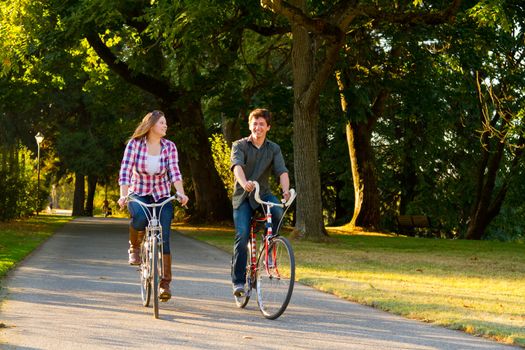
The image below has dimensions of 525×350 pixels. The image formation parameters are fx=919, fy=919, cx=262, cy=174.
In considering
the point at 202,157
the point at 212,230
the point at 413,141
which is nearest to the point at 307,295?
the point at 212,230

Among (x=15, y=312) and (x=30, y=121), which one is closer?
(x=15, y=312)

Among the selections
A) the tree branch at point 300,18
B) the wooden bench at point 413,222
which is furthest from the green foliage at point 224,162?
the tree branch at point 300,18

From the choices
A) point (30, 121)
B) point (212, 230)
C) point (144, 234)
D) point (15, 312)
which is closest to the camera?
point (15, 312)

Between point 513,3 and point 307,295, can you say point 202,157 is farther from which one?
point 307,295

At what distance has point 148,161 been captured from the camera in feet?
28.3

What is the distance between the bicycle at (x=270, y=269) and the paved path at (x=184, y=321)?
0.16 meters

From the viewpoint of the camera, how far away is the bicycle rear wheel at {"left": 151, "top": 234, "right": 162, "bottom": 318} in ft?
26.8

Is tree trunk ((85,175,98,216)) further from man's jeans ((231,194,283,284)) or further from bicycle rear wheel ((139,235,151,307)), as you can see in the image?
man's jeans ((231,194,283,284))

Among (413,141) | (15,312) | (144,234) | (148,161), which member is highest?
(413,141)

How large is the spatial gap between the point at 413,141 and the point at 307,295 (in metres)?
29.7

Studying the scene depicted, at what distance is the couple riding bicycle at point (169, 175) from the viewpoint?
339 inches

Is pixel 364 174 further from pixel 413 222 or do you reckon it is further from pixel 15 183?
pixel 15 183

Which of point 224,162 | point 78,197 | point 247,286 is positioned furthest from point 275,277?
point 78,197

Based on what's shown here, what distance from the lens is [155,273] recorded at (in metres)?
8.27
